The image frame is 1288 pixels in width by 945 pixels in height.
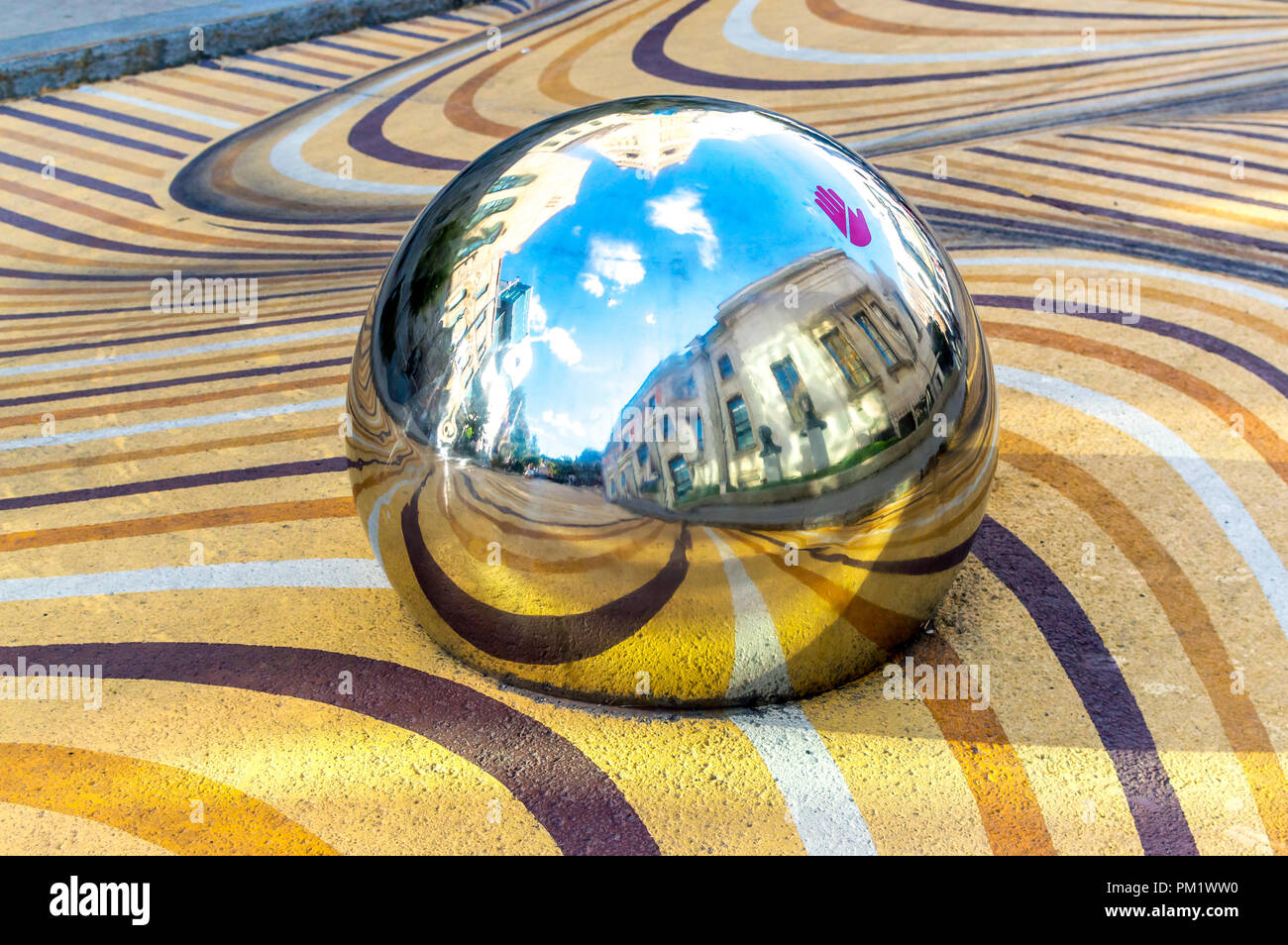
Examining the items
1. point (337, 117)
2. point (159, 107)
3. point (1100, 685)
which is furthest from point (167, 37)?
point (1100, 685)

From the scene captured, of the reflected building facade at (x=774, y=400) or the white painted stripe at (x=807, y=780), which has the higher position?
the reflected building facade at (x=774, y=400)

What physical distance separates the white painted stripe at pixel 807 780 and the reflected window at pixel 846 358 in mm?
1194

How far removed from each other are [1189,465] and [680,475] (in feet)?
10.3

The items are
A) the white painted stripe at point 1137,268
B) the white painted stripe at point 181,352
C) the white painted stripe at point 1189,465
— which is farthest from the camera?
the white painted stripe at point 181,352

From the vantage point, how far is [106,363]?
270 inches

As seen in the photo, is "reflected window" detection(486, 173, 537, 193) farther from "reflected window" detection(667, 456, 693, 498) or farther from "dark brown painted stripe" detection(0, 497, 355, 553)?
"dark brown painted stripe" detection(0, 497, 355, 553)

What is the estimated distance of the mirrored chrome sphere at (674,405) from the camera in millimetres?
3008

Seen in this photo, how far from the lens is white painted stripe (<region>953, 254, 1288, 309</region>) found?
21.9 feet

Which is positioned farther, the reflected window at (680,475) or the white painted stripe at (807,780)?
the white painted stripe at (807,780)

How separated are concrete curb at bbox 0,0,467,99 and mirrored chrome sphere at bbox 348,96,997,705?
11.9 metres

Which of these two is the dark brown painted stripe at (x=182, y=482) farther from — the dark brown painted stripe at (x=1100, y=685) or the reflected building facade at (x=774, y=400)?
the dark brown painted stripe at (x=1100, y=685)

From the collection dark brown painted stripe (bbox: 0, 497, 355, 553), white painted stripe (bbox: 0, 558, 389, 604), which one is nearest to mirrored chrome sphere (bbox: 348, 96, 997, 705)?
white painted stripe (bbox: 0, 558, 389, 604)

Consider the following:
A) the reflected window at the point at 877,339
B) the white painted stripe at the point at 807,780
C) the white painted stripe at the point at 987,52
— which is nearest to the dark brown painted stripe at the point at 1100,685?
the white painted stripe at the point at 807,780
